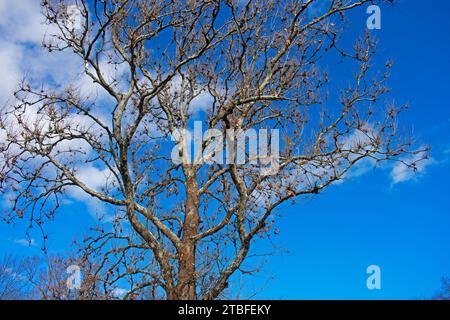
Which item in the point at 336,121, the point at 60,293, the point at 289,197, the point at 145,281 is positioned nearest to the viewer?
the point at 145,281

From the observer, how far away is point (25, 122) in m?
8.65

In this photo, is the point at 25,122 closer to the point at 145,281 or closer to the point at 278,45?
the point at 145,281

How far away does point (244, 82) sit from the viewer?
30.4ft

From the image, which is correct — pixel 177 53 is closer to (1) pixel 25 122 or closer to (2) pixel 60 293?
(1) pixel 25 122

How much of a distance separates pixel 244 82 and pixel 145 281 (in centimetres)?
450

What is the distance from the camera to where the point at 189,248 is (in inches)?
330

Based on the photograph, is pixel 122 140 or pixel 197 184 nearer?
pixel 122 140

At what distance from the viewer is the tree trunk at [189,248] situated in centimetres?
746

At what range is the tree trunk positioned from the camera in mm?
7457

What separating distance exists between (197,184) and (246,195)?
1.75 meters
